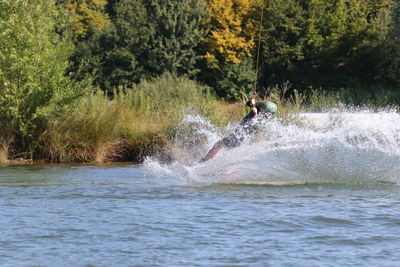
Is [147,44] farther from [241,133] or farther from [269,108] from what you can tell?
[241,133]

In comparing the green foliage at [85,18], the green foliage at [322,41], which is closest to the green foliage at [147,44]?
the green foliage at [85,18]

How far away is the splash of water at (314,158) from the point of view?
15.8 meters

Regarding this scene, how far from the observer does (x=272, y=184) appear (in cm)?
1584

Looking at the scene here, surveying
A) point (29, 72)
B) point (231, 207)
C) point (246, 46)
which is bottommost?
point (231, 207)

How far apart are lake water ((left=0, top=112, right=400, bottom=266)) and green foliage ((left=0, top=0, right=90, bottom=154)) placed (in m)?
3.36

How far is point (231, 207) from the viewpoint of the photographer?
12.9 metres

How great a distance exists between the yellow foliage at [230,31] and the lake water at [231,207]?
25.6 m

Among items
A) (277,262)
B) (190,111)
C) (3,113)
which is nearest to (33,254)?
(277,262)

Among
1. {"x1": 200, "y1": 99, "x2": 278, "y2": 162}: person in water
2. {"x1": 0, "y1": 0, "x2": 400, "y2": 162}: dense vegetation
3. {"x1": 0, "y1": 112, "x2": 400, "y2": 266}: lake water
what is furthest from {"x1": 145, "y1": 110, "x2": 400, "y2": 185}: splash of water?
{"x1": 0, "y1": 0, "x2": 400, "y2": 162}: dense vegetation

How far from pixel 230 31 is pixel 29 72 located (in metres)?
24.5

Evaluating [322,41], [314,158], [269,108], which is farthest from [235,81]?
[314,158]

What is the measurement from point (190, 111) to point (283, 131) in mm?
9263

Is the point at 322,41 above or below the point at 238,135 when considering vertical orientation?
above

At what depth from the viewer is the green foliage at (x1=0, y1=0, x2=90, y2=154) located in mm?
23359
